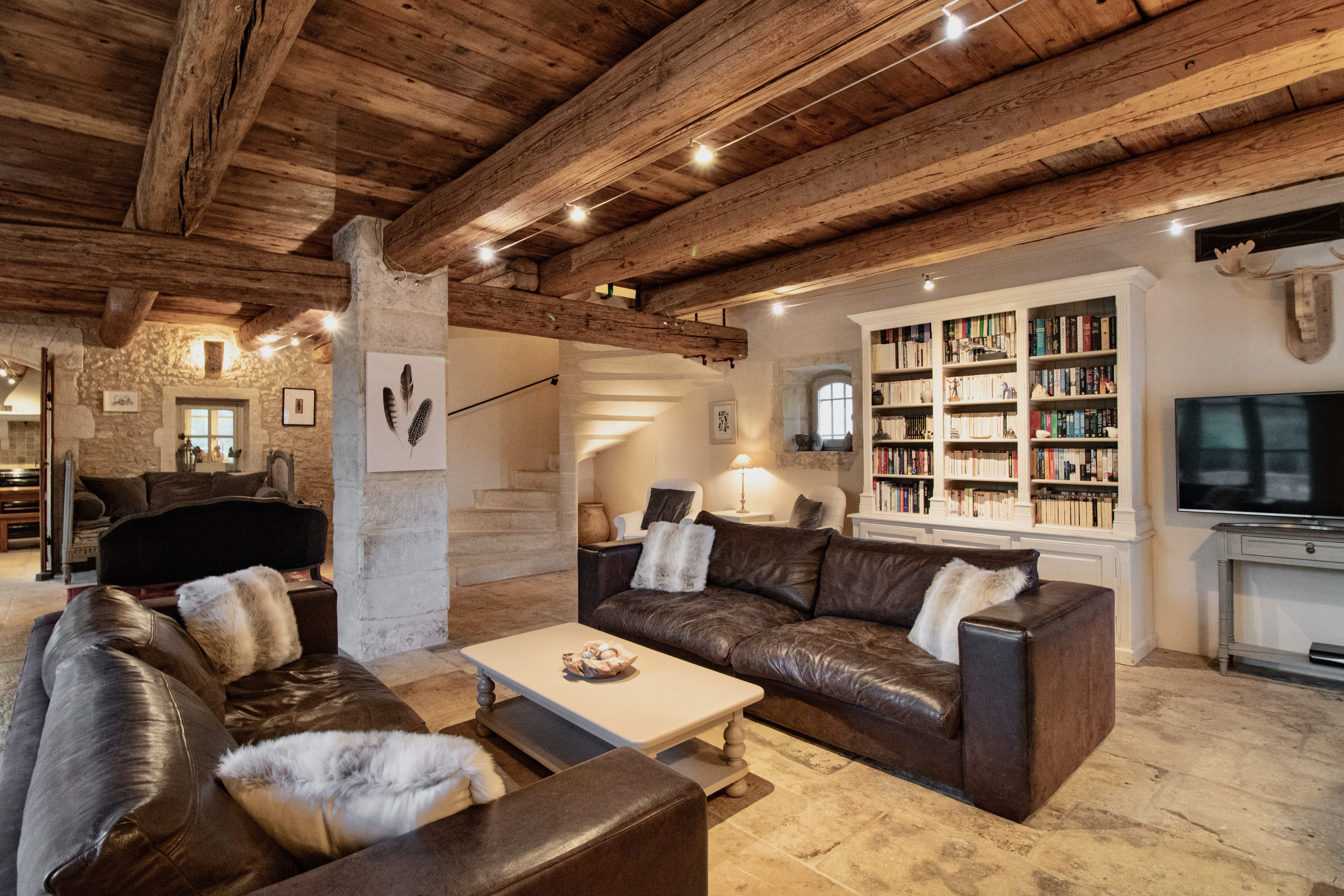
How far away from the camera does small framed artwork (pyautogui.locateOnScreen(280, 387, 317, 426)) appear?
8102mm

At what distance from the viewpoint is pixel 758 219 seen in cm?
350

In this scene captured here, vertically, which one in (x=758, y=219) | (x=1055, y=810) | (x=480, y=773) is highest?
(x=758, y=219)

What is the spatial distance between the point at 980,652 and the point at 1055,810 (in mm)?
622

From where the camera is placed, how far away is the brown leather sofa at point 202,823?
816mm

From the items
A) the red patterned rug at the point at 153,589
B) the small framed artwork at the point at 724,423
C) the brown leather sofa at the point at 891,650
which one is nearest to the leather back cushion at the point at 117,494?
the red patterned rug at the point at 153,589

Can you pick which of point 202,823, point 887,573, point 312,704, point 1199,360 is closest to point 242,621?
point 312,704

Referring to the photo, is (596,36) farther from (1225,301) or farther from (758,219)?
(1225,301)

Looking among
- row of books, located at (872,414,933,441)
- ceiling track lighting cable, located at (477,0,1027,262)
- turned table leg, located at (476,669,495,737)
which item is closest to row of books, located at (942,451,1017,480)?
row of books, located at (872,414,933,441)

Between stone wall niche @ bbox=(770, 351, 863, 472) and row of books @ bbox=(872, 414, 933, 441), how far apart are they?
797mm

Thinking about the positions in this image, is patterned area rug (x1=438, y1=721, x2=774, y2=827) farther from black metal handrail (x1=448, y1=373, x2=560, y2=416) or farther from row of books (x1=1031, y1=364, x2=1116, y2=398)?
black metal handrail (x1=448, y1=373, x2=560, y2=416)

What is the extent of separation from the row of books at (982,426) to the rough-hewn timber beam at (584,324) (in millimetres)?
2331

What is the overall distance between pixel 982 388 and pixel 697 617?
9.19 ft

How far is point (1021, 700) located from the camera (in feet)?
7.17

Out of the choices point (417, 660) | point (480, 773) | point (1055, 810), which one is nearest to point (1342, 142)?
point (1055, 810)
